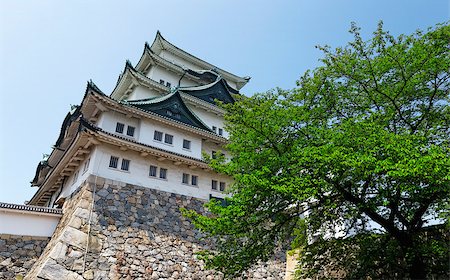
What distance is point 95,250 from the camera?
12.3m

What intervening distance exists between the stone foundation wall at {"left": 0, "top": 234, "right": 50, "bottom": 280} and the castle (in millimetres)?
36

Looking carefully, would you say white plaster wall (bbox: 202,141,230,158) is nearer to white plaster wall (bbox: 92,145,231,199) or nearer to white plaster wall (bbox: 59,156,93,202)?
white plaster wall (bbox: 92,145,231,199)

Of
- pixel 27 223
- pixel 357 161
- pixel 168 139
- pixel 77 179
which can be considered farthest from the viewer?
pixel 168 139

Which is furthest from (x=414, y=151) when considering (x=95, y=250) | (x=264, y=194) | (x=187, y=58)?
(x=187, y=58)

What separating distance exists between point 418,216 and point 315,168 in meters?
3.07

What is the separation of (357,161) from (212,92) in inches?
729

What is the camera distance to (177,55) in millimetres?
28625

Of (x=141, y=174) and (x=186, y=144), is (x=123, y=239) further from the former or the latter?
(x=186, y=144)

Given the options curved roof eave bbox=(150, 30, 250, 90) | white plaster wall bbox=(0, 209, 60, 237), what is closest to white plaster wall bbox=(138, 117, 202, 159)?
white plaster wall bbox=(0, 209, 60, 237)

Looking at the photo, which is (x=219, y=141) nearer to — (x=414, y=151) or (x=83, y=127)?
(x=83, y=127)

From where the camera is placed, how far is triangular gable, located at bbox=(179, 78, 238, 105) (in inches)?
923

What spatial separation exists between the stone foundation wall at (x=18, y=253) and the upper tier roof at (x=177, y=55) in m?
16.5

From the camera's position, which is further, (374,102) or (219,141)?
(219,141)

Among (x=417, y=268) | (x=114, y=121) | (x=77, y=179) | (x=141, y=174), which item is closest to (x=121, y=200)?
(x=141, y=174)
